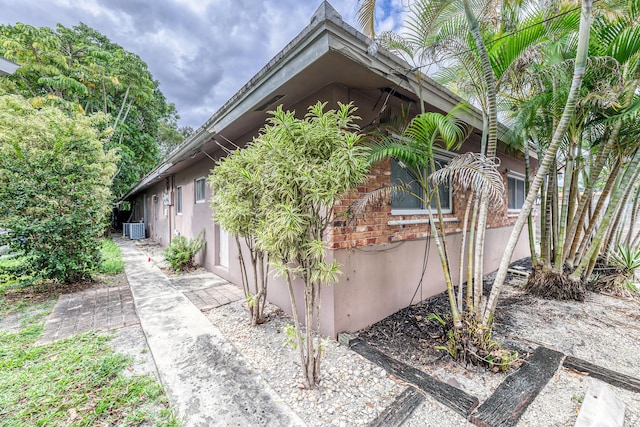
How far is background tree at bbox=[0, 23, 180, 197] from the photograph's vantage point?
9.56 meters

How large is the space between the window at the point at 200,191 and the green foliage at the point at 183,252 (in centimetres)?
85

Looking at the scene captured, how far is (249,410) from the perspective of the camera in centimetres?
190

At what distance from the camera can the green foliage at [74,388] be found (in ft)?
6.07

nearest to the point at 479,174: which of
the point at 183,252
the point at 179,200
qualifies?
the point at 183,252

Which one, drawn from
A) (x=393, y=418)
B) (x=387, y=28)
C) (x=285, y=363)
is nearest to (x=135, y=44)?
→ (x=387, y=28)

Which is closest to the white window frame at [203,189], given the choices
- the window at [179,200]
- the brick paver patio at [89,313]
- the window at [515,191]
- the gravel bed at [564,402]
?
the window at [179,200]

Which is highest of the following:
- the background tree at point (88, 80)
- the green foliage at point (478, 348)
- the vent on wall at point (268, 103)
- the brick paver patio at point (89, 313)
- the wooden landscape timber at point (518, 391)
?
the background tree at point (88, 80)

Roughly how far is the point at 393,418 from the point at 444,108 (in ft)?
11.2

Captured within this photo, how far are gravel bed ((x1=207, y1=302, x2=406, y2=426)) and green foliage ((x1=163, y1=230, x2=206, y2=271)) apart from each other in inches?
144

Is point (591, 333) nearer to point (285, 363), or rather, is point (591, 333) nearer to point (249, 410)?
point (285, 363)

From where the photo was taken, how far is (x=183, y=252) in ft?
20.4

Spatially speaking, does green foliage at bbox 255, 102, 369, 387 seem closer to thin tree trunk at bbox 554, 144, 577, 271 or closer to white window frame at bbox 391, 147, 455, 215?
white window frame at bbox 391, 147, 455, 215

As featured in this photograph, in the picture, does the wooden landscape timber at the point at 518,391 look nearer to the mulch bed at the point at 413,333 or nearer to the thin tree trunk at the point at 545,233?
the mulch bed at the point at 413,333

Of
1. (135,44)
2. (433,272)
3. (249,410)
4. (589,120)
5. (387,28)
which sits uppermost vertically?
(135,44)
